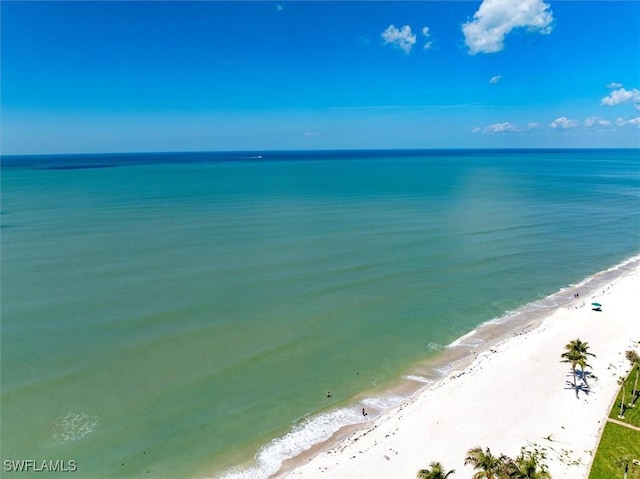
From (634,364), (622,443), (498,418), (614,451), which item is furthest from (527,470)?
(634,364)

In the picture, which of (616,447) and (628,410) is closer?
(616,447)

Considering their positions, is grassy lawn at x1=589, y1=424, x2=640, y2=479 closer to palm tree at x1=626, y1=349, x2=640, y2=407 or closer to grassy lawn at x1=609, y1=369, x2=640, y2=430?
grassy lawn at x1=609, y1=369, x2=640, y2=430

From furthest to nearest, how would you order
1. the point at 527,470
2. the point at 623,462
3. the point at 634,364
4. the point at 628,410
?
the point at 634,364 → the point at 628,410 → the point at 623,462 → the point at 527,470

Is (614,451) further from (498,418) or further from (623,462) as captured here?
(498,418)

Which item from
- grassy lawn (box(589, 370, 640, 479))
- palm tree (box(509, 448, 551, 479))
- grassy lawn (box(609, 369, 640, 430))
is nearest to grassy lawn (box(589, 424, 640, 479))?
grassy lawn (box(589, 370, 640, 479))

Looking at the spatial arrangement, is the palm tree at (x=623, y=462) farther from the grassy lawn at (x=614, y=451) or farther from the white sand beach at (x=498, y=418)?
the white sand beach at (x=498, y=418)

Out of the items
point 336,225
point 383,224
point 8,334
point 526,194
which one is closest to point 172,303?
point 8,334
